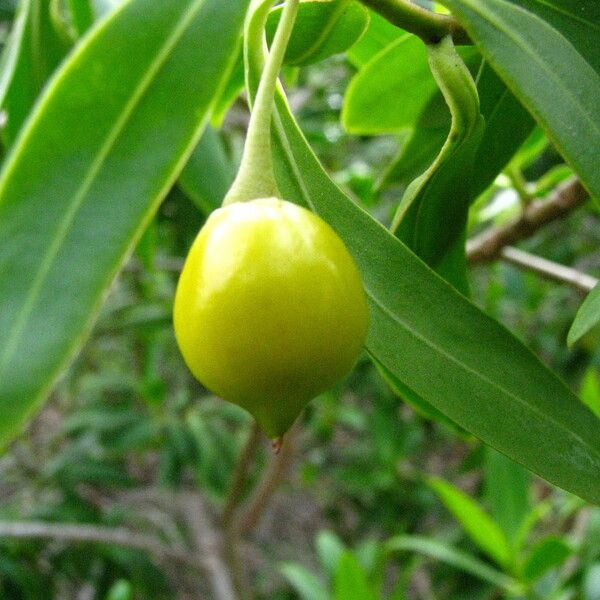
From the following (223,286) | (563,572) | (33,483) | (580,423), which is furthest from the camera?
(33,483)

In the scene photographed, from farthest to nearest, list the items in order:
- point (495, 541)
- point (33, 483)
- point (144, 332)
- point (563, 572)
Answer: point (33, 483) < point (144, 332) < point (563, 572) < point (495, 541)

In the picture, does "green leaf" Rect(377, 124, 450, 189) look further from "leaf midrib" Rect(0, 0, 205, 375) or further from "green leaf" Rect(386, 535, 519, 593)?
"green leaf" Rect(386, 535, 519, 593)

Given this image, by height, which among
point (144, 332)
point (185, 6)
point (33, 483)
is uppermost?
point (185, 6)

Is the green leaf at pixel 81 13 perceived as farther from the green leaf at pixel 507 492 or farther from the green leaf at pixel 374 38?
the green leaf at pixel 507 492

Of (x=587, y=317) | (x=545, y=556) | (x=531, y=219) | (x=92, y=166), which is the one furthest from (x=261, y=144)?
(x=545, y=556)

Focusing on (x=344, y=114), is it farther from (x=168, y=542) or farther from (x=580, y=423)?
(x=168, y=542)

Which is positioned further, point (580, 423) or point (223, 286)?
point (580, 423)

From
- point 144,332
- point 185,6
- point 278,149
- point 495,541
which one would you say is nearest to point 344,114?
point 278,149
